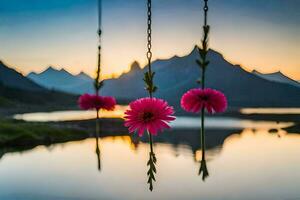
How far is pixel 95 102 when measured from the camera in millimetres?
2443

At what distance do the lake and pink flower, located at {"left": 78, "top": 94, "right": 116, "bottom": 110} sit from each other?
21.1 meters

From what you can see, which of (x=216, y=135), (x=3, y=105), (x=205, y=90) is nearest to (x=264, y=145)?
(x=216, y=135)

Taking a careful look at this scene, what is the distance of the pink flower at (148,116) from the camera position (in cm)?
144

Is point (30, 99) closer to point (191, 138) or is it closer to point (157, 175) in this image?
point (191, 138)

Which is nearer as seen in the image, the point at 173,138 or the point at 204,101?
the point at 204,101

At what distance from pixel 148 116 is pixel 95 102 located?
998 mm

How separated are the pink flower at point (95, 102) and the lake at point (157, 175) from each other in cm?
2111

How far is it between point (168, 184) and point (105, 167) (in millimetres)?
7471

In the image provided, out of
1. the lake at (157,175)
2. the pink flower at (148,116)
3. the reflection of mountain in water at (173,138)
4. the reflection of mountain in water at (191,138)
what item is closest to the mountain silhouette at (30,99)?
the reflection of mountain in water at (173,138)

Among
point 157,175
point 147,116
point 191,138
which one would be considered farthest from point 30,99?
point 147,116

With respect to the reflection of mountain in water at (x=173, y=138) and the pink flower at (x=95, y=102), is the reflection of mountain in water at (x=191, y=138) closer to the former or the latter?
the reflection of mountain in water at (x=173, y=138)

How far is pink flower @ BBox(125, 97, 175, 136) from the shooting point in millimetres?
1444

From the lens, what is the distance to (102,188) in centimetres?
3231

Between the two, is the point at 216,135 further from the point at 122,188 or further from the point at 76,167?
the point at 122,188
